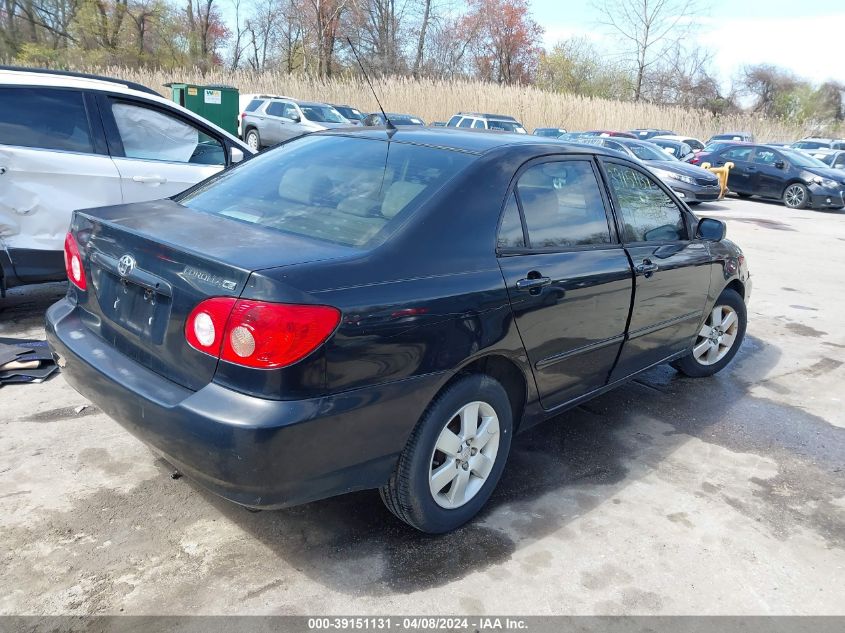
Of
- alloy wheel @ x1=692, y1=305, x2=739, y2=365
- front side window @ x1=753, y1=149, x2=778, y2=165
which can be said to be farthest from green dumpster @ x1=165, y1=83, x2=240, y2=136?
alloy wheel @ x1=692, y1=305, x2=739, y2=365

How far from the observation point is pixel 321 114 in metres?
20.7

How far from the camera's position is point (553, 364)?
3.31 m

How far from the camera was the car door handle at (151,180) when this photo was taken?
542cm

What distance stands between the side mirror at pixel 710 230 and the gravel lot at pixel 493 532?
3.94 feet

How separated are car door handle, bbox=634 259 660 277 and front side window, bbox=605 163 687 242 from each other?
0.49 feet

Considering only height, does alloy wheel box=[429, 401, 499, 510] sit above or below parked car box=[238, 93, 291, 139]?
below

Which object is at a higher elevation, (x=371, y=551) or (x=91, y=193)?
(x=91, y=193)

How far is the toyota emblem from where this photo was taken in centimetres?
271

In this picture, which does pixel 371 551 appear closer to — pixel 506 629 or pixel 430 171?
pixel 506 629

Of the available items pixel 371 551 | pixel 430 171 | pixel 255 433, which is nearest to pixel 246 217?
pixel 430 171

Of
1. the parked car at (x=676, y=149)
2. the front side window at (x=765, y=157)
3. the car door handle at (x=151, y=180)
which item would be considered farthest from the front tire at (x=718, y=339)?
the parked car at (x=676, y=149)

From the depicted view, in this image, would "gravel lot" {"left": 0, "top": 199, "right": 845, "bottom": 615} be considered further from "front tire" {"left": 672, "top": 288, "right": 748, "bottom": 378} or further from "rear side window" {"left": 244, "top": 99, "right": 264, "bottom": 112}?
"rear side window" {"left": 244, "top": 99, "right": 264, "bottom": 112}

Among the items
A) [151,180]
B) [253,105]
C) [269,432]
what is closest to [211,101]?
[253,105]

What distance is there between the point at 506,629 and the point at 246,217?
6.53 ft
